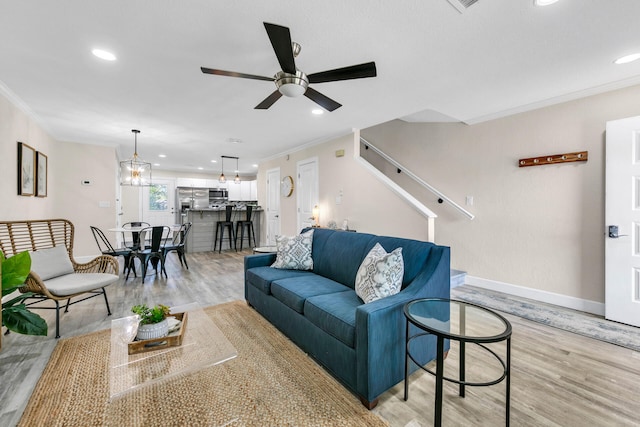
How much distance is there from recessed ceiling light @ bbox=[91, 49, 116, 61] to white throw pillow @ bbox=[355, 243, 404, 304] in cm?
276

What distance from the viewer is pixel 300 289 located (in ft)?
7.31

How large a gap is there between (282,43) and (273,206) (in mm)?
5675

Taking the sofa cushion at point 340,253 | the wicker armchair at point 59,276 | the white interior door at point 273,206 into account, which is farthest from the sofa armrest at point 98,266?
the white interior door at point 273,206

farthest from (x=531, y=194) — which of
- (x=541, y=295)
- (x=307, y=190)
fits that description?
(x=307, y=190)

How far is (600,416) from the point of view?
1.49 m

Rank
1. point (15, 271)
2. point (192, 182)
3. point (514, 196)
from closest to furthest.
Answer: point (15, 271)
point (514, 196)
point (192, 182)

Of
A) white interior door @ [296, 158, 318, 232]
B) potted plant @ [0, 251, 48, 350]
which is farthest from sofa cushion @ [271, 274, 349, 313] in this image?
white interior door @ [296, 158, 318, 232]

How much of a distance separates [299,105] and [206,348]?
2.90 m

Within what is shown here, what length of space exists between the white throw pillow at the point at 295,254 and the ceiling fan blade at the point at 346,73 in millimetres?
1636

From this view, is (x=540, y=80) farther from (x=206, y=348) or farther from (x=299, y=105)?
(x=206, y=348)

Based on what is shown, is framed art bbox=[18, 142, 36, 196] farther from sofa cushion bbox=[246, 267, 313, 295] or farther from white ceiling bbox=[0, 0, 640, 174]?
sofa cushion bbox=[246, 267, 313, 295]

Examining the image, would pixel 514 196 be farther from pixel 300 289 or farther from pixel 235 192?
pixel 235 192

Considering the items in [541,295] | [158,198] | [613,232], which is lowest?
[541,295]

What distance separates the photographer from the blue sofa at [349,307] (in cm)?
150
